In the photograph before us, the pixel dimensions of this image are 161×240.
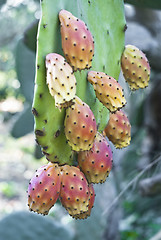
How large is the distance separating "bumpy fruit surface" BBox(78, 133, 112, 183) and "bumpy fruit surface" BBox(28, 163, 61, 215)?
5 cm

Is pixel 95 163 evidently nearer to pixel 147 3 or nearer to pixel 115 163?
pixel 147 3

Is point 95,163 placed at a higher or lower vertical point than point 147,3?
lower

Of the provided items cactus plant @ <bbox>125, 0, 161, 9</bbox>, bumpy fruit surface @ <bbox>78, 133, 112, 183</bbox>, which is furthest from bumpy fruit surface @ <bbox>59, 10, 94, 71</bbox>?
cactus plant @ <bbox>125, 0, 161, 9</bbox>

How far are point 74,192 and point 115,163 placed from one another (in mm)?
929

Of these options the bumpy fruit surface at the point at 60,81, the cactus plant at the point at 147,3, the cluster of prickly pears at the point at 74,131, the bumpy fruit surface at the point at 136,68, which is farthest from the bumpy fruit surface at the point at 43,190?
the cactus plant at the point at 147,3

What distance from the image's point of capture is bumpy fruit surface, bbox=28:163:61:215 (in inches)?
25.6

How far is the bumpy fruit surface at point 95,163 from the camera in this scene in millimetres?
681

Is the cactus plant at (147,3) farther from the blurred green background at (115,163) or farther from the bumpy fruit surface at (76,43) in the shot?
the bumpy fruit surface at (76,43)

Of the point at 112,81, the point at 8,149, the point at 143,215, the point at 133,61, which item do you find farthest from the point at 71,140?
the point at 8,149

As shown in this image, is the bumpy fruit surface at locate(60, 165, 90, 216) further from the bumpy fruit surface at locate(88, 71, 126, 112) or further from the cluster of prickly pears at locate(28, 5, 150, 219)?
the bumpy fruit surface at locate(88, 71, 126, 112)

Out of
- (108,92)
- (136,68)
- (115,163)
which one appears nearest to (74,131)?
(108,92)

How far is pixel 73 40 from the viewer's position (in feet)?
2.19

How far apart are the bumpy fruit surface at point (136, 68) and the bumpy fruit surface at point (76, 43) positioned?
7.5 inches

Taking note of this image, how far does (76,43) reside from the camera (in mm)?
668
